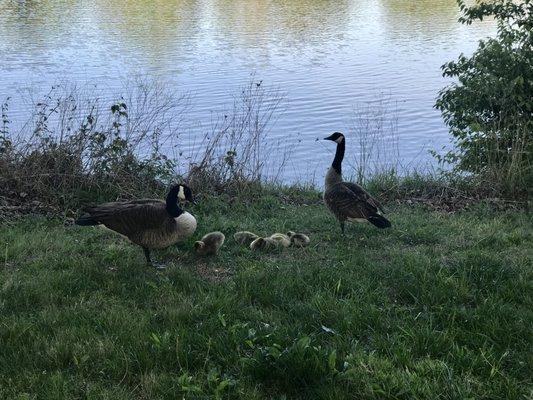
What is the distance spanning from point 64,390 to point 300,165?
11.2 m

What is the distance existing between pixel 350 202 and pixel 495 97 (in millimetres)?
5804

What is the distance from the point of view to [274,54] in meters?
24.2

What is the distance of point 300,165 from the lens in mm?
14484

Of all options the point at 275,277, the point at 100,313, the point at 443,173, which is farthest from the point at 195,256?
the point at 443,173

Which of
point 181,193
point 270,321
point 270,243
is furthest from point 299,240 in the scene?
point 270,321

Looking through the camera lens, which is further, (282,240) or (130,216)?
(282,240)

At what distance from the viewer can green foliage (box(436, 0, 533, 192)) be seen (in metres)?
11.2

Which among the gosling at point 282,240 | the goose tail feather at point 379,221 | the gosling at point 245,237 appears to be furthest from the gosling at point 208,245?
the goose tail feather at point 379,221

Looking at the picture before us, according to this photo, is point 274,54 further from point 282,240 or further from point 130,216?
point 130,216

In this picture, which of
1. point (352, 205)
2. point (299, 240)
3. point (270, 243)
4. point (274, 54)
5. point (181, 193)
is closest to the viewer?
point (181, 193)

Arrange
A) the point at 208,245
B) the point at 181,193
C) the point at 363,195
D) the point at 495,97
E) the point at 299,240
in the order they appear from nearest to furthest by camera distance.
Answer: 1. the point at 208,245
2. the point at 181,193
3. the point at 299,240
4. the point at 363,195
5. the point at 495,97

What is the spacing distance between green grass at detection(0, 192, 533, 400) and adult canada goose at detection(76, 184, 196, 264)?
0.29 m

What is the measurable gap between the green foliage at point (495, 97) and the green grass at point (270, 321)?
4.65m

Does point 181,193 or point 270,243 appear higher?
point 181,193
